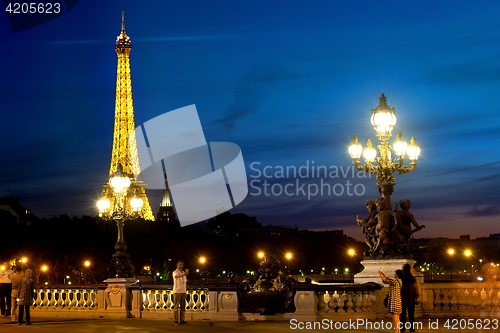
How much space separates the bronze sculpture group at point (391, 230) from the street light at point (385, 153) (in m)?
0.44

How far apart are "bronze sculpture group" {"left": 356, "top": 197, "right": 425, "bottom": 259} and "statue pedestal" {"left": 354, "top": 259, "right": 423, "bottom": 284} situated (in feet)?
0.80

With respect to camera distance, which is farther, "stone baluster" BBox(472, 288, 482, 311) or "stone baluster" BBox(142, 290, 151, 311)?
"stone baluster" BBox(142, 290, 151, 311)

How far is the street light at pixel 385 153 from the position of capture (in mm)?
22328

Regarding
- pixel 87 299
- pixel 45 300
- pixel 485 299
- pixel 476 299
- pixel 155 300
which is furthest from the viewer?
pixel 45 300

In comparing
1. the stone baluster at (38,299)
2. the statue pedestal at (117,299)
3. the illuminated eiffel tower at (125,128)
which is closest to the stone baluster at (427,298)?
the statue pedestal at (117,299)

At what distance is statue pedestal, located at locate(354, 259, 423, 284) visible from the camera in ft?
70.8

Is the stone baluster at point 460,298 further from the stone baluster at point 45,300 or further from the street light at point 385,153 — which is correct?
the stone baluster at point 45,300

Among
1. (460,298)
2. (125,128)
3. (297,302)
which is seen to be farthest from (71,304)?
(125,128)

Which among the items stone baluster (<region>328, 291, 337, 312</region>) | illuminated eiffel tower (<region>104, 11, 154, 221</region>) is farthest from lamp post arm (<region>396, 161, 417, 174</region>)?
illuminated eiffel tower (<region>104, 11, 154, 221</region>)

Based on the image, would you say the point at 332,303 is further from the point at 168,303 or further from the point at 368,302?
the point at 168,303

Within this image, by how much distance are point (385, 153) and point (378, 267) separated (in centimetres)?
350

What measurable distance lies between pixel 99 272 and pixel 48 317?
6607cm

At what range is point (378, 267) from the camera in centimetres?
2216

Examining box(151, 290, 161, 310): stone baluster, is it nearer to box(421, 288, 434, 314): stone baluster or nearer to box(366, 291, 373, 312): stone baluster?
box(366, 291, 373, 312): stone baluster
